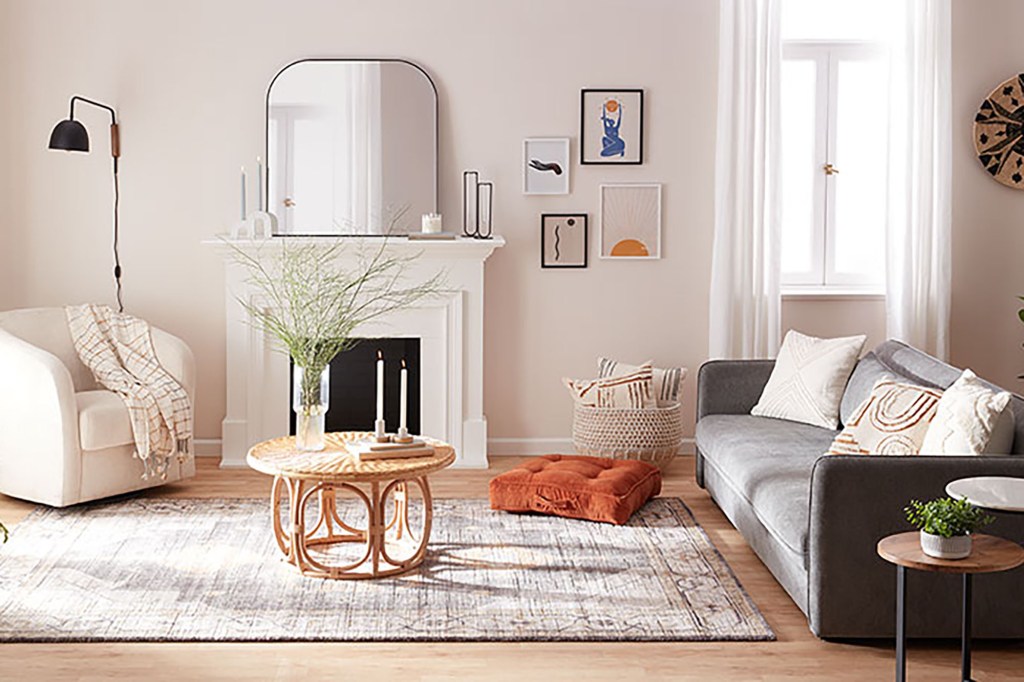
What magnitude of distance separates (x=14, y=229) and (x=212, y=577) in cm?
288

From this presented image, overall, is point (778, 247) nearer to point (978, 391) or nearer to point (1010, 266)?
point (1010, 266)

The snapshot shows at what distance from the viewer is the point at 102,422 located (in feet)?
17.0

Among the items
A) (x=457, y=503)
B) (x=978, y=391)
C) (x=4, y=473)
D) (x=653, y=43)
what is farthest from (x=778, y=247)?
(x=4, y=473)

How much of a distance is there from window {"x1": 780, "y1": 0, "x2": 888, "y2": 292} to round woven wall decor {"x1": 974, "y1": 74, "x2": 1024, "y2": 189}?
50 cm

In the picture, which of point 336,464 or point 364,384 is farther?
point 364,384

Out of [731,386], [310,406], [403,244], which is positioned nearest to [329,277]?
[403,244]

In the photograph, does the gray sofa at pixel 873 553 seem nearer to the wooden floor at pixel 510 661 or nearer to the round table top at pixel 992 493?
the wooden floor at pixel 510 661

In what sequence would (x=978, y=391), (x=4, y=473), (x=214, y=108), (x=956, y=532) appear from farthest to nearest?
(x=214, y=108) → (x=4, y=473) → (x=978, y=391) → (x=956, y=532)

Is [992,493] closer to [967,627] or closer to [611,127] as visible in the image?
[967,627]

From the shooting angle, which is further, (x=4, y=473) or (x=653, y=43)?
(x=653, y=43)

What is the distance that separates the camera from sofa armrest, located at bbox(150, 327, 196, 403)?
5613 millimetres

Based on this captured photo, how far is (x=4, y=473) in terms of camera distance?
5.27 metres

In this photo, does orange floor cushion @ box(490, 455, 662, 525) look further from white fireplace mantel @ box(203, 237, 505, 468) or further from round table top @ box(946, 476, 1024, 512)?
round table top @ box(946, 476, 1024, 512)

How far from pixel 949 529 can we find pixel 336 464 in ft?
6.69
